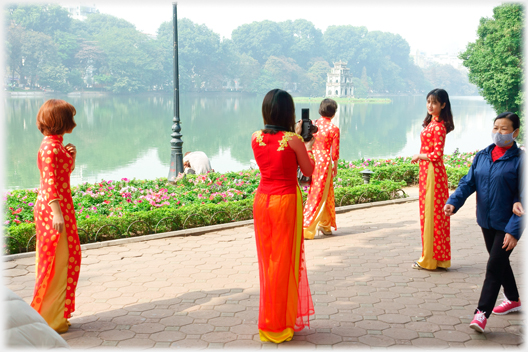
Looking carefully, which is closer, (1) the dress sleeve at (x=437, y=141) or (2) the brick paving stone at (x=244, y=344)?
(2) the brick paving stone at (x=244, y=344)

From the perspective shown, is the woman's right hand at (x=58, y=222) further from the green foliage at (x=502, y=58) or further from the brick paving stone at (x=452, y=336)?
the green foliage at (x=502, y=58)

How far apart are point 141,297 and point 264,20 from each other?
68.4 metres

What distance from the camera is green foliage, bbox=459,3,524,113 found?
75.0 ft

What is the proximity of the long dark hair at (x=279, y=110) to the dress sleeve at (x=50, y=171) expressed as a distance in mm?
1337

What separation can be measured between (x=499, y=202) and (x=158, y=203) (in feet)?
14.9

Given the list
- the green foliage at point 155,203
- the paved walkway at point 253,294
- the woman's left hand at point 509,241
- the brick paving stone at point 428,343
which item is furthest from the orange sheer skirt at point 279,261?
the green foliage at point 155,203

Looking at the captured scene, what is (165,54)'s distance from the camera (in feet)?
212

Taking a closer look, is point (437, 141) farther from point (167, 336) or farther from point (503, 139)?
point (167, 336)

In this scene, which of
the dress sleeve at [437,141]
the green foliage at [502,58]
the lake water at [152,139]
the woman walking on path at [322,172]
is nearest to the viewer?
the dress sleeve at [437,141]

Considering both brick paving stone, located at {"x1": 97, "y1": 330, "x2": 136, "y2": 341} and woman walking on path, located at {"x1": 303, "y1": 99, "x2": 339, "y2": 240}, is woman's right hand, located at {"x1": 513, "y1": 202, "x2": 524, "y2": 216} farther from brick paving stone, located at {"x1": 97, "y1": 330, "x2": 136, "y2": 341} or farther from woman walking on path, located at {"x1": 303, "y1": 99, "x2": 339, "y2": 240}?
woman walking on path, located at {"x1": 303, "y1": 99, "x2": 339, "y2": 240}

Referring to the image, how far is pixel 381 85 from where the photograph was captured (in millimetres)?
92688

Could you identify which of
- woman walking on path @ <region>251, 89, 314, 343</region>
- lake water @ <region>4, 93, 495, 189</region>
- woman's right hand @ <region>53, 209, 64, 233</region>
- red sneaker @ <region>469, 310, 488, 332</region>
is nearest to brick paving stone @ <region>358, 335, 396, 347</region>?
woman walking on path @ <region>251, 89, 314, 343</region>

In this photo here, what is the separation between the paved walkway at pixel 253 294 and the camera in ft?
11.2

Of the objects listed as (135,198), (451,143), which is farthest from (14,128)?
(135,198)
